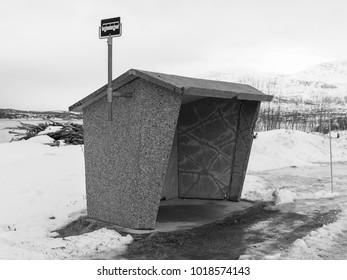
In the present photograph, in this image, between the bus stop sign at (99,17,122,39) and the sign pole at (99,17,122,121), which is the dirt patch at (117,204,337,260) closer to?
the sign pole at (99,17,122,121)

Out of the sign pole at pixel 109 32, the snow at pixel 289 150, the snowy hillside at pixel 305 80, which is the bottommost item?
the snow at pixel 289 150

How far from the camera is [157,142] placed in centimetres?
699

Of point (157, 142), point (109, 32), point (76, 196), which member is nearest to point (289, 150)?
point (76, 196)

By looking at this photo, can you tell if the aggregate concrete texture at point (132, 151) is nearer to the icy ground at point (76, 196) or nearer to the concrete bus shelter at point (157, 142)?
the concrete bus shelter at point (157, 142)

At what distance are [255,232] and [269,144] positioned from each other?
14.1m

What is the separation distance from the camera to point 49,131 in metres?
19.0

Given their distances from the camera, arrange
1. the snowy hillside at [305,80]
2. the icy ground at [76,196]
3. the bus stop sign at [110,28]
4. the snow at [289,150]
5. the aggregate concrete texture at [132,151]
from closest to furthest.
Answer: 1. the icy ground at [76,196]
2. the aggregate concrete texture at [132,151]
3. the bus stop sign at [110,28]
4. the snow at [289,150]
5. the snowy hillside at [305,80]

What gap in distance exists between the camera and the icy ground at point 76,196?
6.20 meters

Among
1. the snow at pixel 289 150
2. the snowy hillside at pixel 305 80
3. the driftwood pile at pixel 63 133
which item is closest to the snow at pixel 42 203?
the driftwood pile at pixel 63 133

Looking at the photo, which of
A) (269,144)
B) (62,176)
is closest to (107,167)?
(62,176)

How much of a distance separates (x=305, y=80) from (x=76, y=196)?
10376 cm

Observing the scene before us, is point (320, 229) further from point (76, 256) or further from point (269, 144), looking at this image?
point (269, 144)

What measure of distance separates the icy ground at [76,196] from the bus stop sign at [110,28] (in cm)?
304

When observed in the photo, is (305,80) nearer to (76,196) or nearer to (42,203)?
(76,196)
